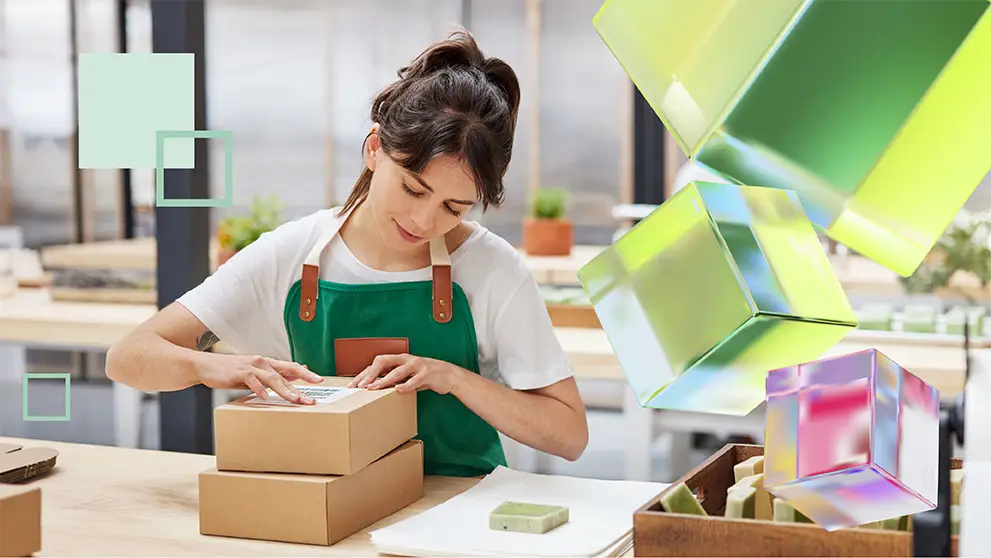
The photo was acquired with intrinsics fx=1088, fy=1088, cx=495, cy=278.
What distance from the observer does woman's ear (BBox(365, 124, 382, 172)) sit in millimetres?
1639

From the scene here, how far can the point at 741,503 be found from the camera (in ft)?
3.66

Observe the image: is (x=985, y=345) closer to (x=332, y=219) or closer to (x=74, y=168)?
(x=332, y=219)

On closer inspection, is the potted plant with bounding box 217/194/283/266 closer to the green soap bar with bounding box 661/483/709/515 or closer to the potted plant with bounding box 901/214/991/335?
the potted plant with bounding box 901/214/991/335

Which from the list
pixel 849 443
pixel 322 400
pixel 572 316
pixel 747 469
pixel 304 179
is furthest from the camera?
pixel 304 179

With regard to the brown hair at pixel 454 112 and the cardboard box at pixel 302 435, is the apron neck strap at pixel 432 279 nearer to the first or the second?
the brown hair at pixel 454 112

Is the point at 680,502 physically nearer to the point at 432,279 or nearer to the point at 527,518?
the point at 527,518

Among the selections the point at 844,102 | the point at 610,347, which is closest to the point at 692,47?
the point at 844,102

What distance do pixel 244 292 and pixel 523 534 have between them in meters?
0.70

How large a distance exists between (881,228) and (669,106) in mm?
265

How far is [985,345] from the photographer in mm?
3016

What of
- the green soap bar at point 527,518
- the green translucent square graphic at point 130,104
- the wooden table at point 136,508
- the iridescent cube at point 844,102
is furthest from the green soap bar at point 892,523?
the green translucent square graphic at point 130,104

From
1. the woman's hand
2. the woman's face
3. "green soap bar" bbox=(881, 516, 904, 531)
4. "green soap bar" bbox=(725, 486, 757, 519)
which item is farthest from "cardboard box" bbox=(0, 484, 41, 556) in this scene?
"green soap bar" bbox=(881, 516, 904, 531)

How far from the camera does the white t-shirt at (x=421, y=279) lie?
1.69m

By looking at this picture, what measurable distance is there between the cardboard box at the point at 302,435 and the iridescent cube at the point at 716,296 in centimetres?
33
